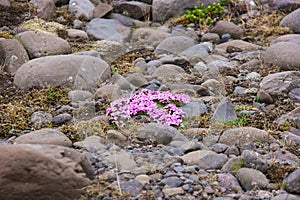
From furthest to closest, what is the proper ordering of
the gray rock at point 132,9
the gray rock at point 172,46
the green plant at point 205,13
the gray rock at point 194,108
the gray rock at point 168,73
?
the gray rock at point 132,9 → the green plant at point 205,13 → the gray rock at point 172,46 → the gray rock at point 168,73 → the gray rock at point 194,108

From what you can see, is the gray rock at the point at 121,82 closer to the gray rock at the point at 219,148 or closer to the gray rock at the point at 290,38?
the gray rock at the point at 219,148

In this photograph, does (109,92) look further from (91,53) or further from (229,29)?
(229,29)

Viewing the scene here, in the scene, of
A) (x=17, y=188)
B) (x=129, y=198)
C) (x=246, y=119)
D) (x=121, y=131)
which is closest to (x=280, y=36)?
(x=246, y=119)

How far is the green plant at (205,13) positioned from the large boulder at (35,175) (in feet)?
19.9

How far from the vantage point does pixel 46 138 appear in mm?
4621

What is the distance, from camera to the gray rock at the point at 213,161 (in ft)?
14.4

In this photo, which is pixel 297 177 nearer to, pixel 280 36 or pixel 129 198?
pixel 129 198

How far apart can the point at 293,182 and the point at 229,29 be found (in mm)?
5158

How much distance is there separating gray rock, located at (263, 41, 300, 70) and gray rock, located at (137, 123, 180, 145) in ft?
8.68

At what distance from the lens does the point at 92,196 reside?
3.81 metres

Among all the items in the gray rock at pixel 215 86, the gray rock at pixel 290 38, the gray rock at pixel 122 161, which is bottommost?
the gray rock at pixel 215 86

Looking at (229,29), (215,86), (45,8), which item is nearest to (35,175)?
(215,86)

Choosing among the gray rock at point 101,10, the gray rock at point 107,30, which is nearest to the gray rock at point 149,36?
the gray rock at point 107,30

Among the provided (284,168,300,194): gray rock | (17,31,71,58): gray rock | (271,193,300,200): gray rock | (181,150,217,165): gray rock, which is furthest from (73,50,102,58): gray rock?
(271,193,300,200): gray rock
